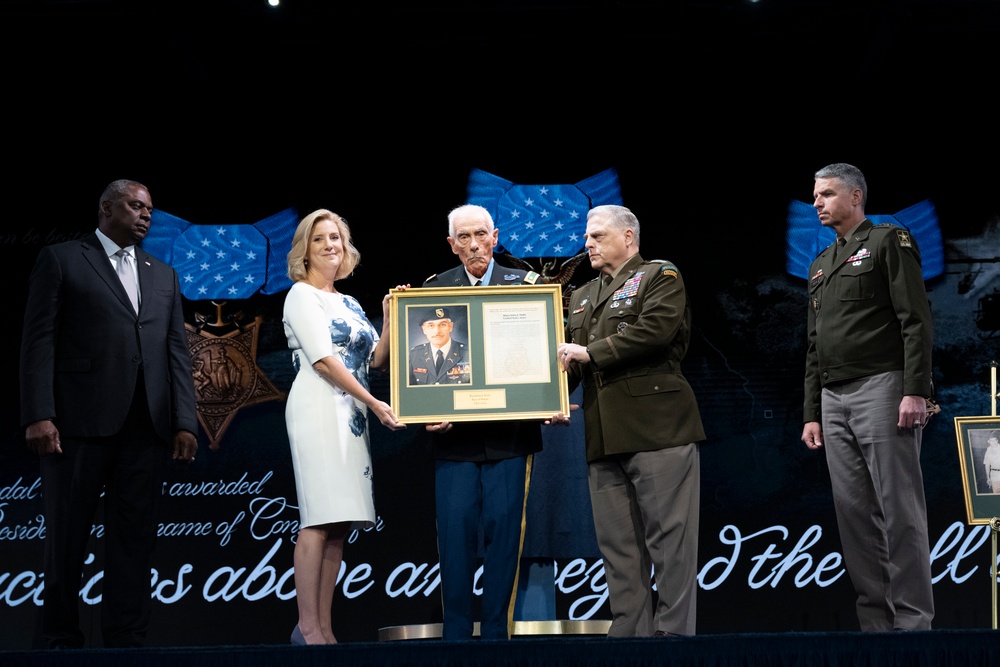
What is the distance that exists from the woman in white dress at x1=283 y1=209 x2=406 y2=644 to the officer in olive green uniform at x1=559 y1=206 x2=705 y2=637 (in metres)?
0.70

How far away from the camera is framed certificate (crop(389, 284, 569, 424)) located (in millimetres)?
3525

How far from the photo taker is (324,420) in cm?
366

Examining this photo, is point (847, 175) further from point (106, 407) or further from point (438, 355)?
point (106, 407)

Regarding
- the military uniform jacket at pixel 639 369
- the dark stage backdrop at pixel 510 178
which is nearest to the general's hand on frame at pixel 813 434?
the military uniform jacket at pixel 639 369

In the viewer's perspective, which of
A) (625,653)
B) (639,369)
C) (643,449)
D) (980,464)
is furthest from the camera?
(980,464)

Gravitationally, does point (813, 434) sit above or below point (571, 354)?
below

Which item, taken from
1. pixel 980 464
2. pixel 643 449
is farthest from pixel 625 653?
pixel 980 464

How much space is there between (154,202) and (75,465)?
A: 246cm

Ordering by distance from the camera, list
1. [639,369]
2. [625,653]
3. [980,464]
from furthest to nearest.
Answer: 1. [980,464]
2. [639,369]
3. [625,653]

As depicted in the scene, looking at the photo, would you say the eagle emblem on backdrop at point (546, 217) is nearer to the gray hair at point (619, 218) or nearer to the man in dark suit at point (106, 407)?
the gray hair at point (619, 218)

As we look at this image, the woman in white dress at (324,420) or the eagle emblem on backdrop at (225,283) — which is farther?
the eagle emblem on backdrop at (225,283)

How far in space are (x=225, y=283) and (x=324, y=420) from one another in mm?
2246

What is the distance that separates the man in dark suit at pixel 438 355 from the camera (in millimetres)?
3584

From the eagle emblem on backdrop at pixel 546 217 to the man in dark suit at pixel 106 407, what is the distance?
223 cm
